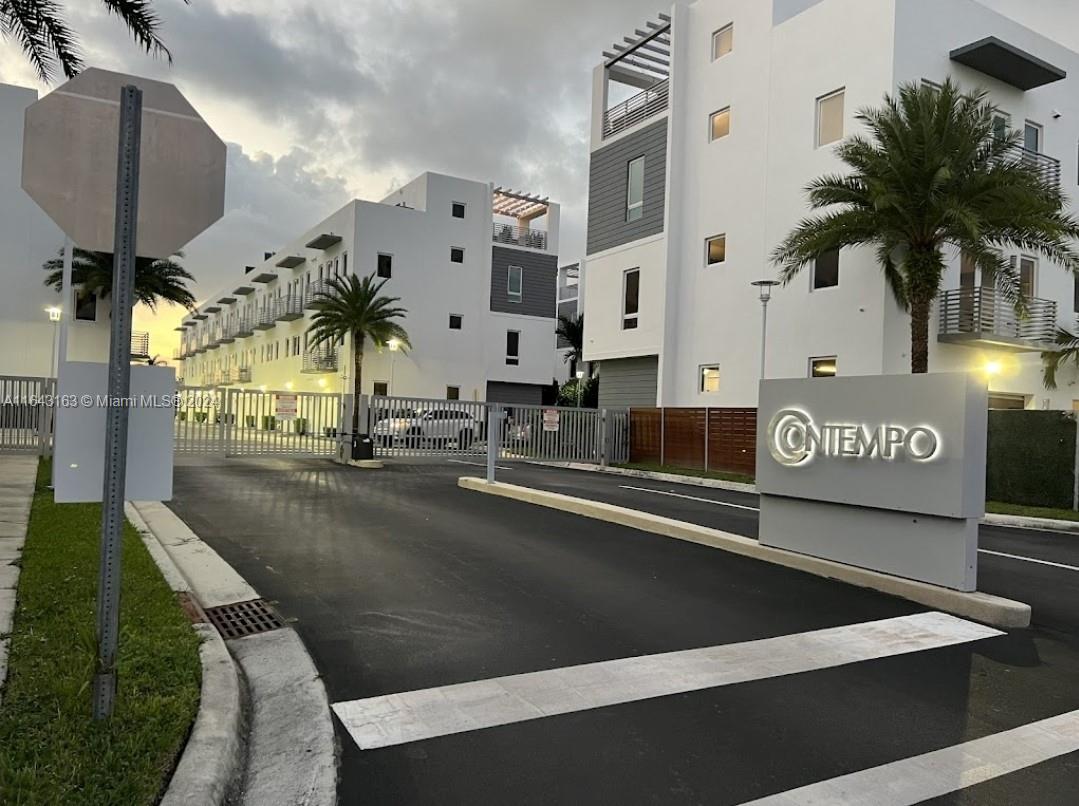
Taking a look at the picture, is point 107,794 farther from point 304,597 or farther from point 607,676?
point 304,597

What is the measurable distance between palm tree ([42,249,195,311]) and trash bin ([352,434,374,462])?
17986 millimetres

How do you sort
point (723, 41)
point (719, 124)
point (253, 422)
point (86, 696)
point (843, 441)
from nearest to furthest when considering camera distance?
point (86, 696)
point (843, 441)
point (253, 422)
point (719, 124)
point (723, 41)

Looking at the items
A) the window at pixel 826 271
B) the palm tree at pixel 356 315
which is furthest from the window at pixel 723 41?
the palm tree at pixel 356 315

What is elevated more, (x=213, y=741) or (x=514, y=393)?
(x=514, y=393)

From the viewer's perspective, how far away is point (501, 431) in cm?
2370

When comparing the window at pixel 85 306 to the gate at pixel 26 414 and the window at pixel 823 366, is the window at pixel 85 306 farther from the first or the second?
the window at pixel 823 366

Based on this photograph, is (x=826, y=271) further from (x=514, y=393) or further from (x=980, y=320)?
(x=514, y=393)

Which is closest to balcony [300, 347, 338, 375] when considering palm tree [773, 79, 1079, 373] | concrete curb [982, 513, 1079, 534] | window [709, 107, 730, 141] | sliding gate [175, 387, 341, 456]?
sliding gate [175, 387, 341, 456]

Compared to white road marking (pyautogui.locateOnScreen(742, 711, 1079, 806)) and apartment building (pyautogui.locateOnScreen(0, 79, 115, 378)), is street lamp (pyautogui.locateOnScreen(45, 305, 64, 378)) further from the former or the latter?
white road marking (pyautogui.locateOnScreen(742, 711, 1079, 806))

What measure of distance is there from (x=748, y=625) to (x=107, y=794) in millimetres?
4547

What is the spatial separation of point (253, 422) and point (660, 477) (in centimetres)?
1089

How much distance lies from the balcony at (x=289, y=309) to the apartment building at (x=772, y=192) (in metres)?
24.3

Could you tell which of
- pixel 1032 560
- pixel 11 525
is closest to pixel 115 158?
pixel 11 525

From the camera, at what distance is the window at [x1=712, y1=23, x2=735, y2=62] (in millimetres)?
25233
